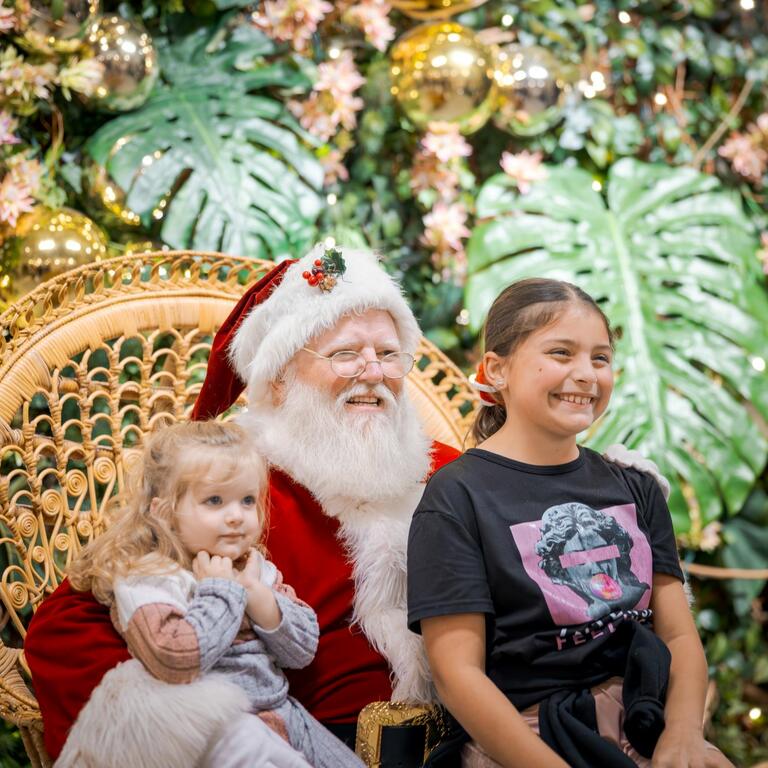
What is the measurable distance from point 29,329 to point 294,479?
620 mm

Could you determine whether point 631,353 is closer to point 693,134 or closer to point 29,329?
point 693,134

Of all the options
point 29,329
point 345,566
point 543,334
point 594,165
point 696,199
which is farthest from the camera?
point 594,165

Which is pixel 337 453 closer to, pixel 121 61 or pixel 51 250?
pixel 51 250

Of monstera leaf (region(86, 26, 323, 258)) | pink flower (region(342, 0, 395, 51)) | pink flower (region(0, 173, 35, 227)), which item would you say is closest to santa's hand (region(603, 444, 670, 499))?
monstera leaf (region(86, 26, 323, 258))

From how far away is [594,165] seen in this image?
151 inches

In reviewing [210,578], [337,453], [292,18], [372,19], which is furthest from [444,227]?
[210,578]

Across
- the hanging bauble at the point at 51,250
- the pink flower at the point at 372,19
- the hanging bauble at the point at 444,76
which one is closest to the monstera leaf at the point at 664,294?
the hanging bauble at the point at 444,76

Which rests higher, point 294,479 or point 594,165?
point 594,165

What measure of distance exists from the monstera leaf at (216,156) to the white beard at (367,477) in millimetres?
1036

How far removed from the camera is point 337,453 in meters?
2.02

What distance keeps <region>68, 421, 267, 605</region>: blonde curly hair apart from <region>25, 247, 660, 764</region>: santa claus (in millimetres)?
73

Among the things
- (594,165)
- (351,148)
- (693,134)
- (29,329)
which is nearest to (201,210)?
(351,148)

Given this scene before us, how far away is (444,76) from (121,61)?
97cm

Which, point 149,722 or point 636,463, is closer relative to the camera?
point 149,722
